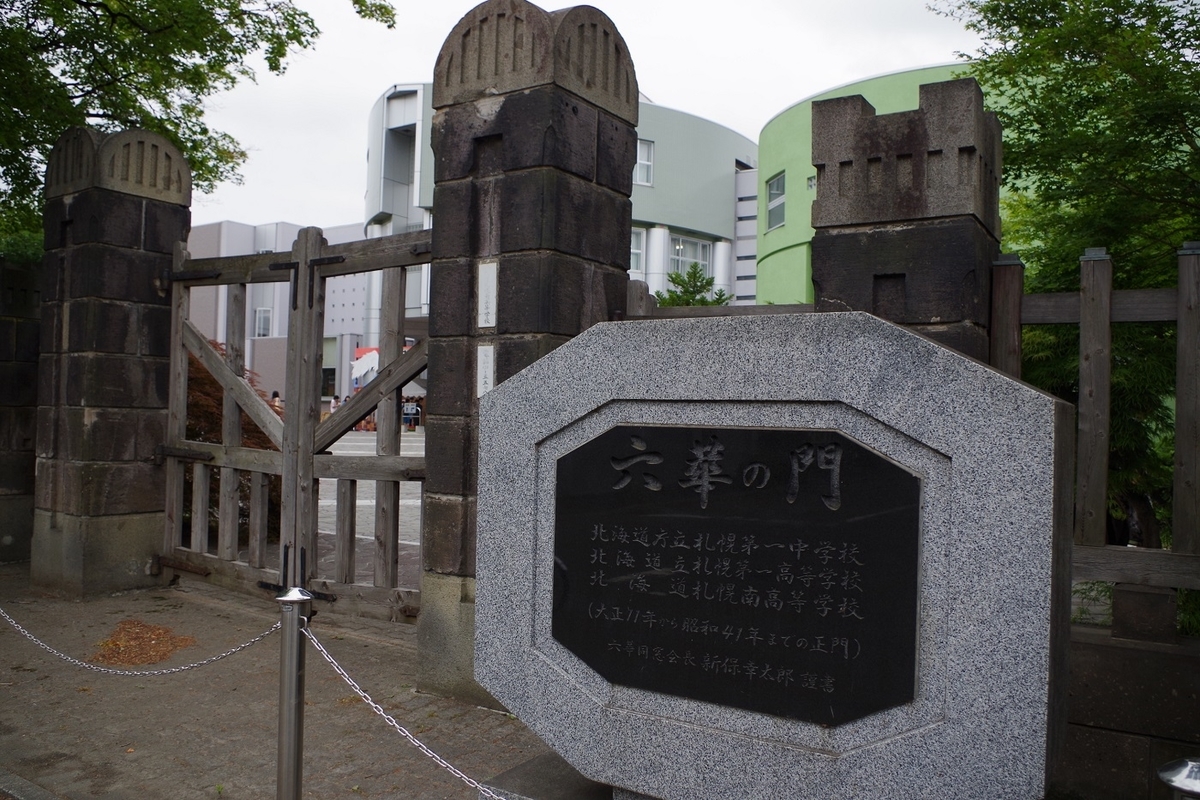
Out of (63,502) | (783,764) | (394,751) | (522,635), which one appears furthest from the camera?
(63,502)

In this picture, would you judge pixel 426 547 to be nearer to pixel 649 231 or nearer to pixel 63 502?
pixel 63 502

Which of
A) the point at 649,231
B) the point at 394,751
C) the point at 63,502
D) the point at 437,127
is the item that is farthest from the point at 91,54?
the point at 649,231

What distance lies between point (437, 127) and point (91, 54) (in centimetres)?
690

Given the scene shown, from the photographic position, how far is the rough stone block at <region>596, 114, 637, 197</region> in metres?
5.51

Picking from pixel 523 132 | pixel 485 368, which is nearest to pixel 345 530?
pixel 485 368

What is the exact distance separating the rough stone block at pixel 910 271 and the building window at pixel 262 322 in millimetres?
38812

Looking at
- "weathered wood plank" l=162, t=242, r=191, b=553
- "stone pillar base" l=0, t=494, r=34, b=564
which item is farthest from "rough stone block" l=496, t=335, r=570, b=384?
"stone pillar base" l=0, t=494, r=34, b=564

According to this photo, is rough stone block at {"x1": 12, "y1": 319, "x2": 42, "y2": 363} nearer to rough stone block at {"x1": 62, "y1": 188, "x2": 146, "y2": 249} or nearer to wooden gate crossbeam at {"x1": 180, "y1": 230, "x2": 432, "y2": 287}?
rough stone block at {"x1": 62, "y1": 188, "x2": 146, "y2": 249}

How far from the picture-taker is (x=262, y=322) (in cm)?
4053

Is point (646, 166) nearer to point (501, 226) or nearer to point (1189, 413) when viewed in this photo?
point (501, 226)

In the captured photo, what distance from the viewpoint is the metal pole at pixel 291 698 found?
3.40 m

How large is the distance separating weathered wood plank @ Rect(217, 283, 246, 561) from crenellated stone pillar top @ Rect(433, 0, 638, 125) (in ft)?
9.78

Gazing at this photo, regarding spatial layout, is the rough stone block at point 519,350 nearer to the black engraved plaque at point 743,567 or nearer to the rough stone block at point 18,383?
the black engraved plaque at point 743,567

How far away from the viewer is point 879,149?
14.1ft
